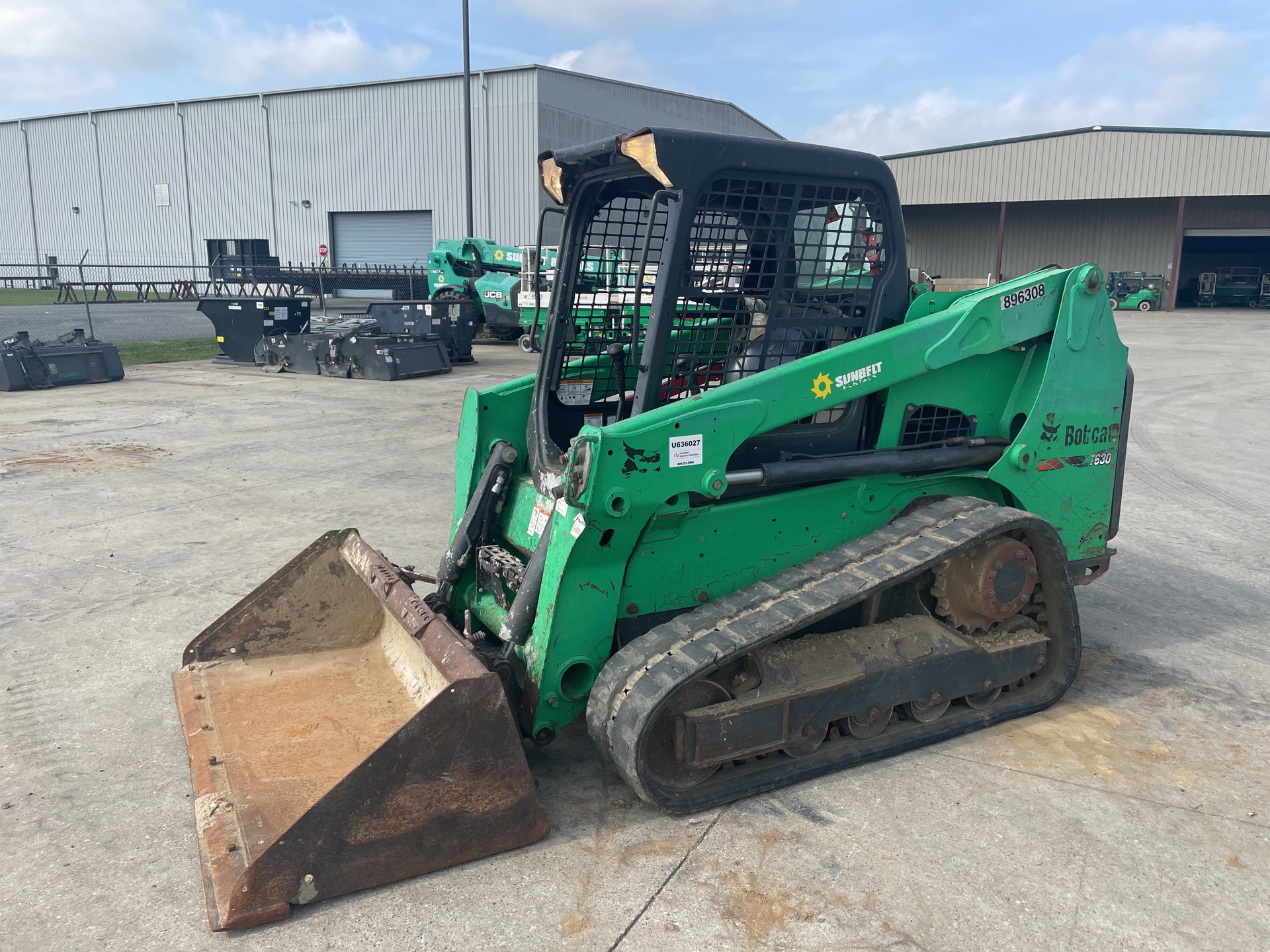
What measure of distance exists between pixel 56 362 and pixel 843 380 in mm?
15227

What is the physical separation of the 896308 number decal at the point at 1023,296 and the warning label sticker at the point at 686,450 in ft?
5.09

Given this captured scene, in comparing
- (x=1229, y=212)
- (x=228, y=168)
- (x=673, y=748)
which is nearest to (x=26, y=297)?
(x=228, y=168)

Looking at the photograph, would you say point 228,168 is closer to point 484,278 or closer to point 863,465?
point 484,278

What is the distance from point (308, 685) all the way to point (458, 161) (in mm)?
36783

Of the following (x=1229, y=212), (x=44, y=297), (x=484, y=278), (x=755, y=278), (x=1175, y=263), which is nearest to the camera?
(x=755, y=278)

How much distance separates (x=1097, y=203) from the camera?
41094 millimetres

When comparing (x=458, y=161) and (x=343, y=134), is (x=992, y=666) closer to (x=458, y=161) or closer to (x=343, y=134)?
(x=458, y=161)

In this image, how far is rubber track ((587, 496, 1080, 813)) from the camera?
3238 mm

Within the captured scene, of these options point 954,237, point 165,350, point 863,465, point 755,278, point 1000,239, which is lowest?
point 165,350

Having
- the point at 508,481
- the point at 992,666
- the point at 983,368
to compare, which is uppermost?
the point at 983,368

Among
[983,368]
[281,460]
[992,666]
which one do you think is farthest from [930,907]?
[281,460]

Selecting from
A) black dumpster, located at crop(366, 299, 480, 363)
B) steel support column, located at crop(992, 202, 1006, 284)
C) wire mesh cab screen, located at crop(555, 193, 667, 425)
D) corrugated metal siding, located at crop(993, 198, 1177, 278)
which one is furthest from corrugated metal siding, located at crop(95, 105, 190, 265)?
wire mesh cab screen, located at crop(555, 193, 667, 425)

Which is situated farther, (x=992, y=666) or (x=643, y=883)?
(x=992, y=666)

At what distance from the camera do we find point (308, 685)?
159 inches
